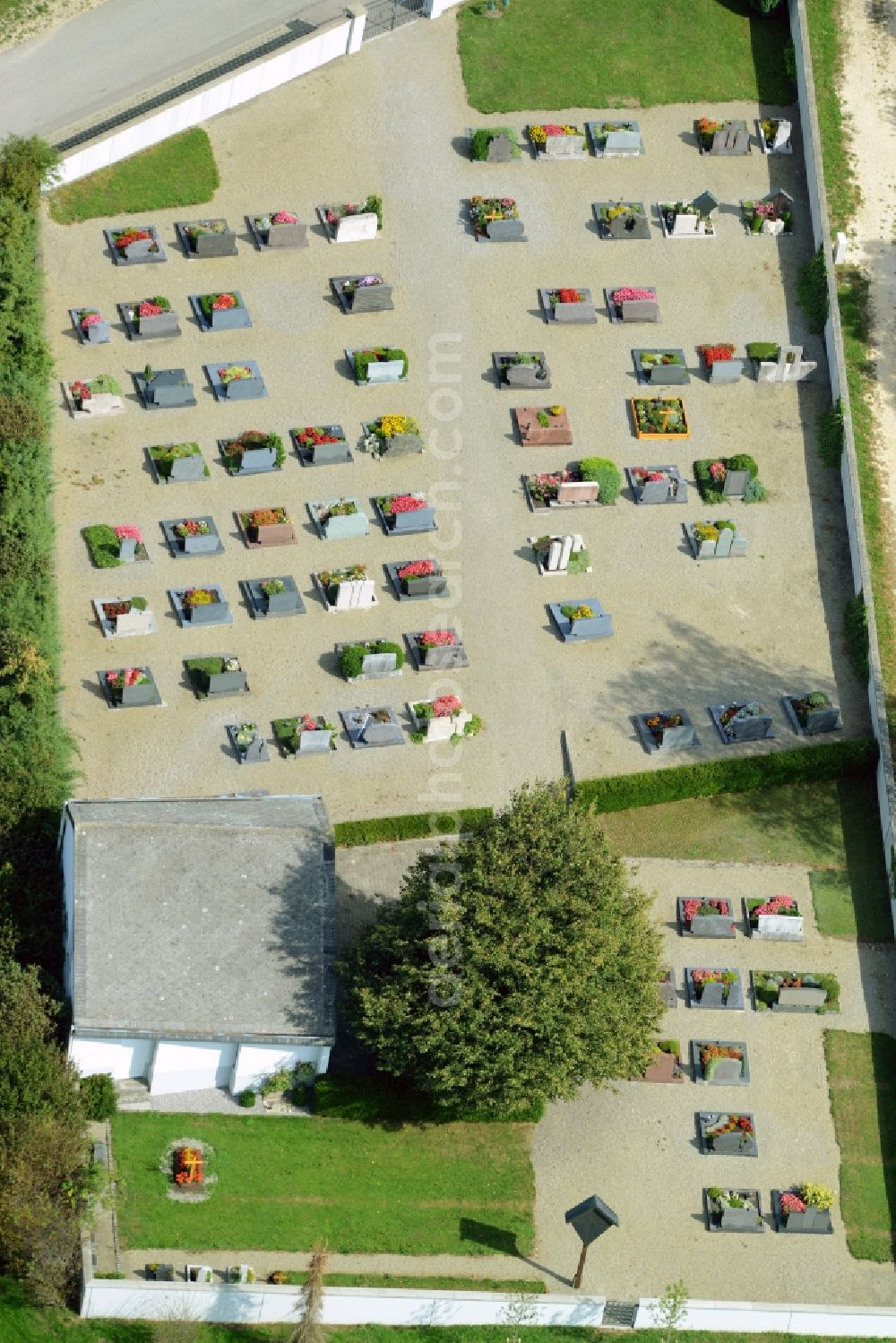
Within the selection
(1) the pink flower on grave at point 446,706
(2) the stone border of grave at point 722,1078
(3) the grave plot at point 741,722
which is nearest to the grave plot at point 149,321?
(1) the pink flower on grave at point 446,706

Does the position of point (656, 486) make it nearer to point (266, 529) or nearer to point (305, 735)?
point (266, 529)

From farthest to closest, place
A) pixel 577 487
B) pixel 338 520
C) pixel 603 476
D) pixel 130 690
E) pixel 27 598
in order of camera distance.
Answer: pixel 603 476 → pixel 577 487 → pixel 338 520 → pixel 27 598 → pixel 130 690

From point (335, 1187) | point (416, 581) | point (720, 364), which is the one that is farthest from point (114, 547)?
point (335, 1187)

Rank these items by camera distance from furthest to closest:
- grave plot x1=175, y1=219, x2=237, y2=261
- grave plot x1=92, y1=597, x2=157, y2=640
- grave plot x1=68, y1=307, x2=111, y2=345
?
grave plot x1=175, y1=219, x2=237, y2=261 → grave plot x1=68, y1=307, x2=111, y2=345 → grave plot x1=92, y1=597, x2=157, y2=640

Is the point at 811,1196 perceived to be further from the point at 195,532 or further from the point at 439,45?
the point at 439,45

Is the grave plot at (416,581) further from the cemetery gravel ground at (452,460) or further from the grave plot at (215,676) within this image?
the grave plot at (215,676)

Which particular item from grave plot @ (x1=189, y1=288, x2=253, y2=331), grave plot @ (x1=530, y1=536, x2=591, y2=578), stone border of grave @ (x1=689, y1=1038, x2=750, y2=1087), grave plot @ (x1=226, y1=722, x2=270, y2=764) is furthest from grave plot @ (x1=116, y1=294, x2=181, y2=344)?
stone border of grave @ (x1=689, y1=1038, x2=750, y2=1087)

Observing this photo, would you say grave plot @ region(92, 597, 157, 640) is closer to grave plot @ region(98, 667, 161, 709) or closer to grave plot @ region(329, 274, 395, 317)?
grave plot @ region(98, 667, 161, 709)
